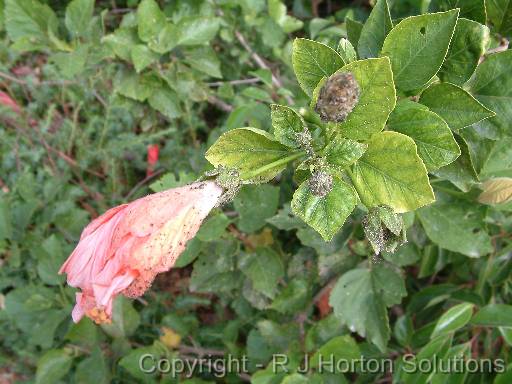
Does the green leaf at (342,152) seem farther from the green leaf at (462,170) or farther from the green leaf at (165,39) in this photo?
the green leaf at (165,39)

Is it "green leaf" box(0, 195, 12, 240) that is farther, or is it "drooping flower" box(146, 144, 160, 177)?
"drooping flower" box(146, 144, 160, 177)

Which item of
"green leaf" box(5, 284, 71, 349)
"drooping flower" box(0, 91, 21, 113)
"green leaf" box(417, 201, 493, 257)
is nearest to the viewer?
"green leaf" box(417, 201, 493, 257)

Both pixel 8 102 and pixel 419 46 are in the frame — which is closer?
pixel 419 46

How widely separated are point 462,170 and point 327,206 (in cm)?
33

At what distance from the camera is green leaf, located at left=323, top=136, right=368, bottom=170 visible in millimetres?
754

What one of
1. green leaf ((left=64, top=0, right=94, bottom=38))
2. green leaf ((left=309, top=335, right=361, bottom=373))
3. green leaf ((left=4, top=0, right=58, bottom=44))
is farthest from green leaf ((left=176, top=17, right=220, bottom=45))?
green leaf ((left=309, top=335, right=361, bottom=373))

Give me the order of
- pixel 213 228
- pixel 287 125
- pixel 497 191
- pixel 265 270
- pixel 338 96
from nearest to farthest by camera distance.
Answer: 1. pixel 338 96
2. pixel 287 125
3. pixel 497 191
4. pixel 213 228
5. pixel 265 270

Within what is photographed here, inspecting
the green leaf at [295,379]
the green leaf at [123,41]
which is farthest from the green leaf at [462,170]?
the green leaf at [123,41]

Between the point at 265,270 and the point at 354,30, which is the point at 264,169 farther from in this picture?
the point at 265,270

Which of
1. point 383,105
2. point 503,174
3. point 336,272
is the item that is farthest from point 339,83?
point 336,272

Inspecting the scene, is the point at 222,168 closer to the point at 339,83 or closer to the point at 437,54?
the point at 339,83

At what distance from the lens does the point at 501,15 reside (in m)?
1.02

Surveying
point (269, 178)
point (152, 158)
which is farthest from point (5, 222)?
point (269, 178)

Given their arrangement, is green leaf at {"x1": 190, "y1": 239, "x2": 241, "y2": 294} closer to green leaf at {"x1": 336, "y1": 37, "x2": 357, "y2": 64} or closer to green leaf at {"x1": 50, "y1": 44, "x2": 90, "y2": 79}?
green leaf at {"x1": 50, "y1": 44, "x2": 90, "y2": 79}
